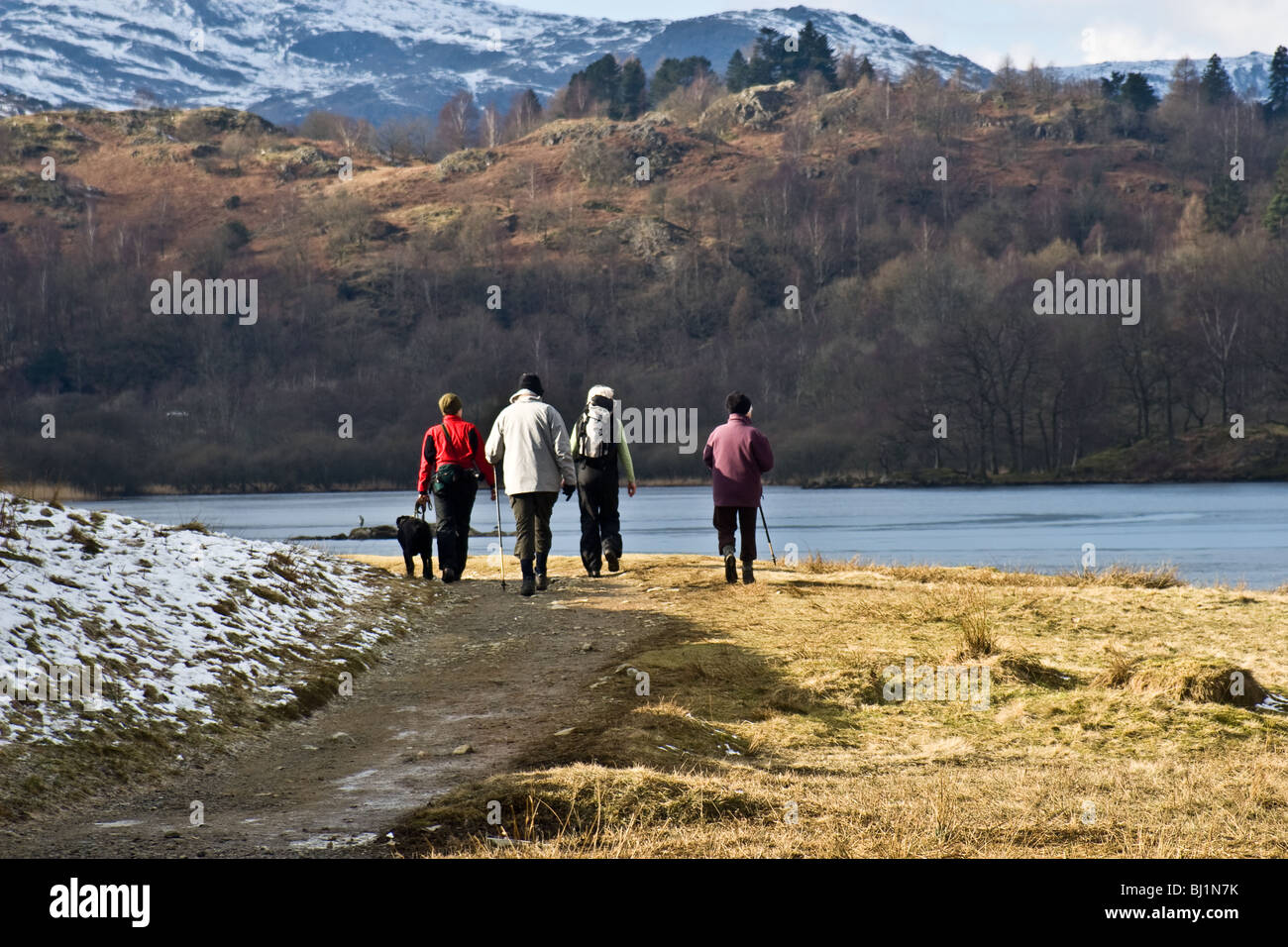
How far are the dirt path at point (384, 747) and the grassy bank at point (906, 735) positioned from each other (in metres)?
0.30

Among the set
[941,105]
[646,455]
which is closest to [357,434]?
[646,455]

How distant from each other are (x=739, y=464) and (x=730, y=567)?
1246mm

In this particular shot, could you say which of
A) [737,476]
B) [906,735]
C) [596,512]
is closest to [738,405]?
[737,476]

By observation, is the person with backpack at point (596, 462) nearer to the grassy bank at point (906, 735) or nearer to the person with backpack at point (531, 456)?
the grassy bank at point (906, 735)

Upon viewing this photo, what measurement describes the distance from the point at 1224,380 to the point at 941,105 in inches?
4039

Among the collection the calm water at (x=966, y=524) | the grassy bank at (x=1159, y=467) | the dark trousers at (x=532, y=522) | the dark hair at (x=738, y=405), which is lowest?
the calm water at (x=966, y=524)

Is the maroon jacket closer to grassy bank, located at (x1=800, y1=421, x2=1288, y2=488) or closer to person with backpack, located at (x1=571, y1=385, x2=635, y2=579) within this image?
person with backpack, located at (x1=571, y1=385, x2=635, y2=579)

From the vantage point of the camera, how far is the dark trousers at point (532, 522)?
14227mm

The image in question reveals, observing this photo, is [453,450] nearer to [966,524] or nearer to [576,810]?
[576,810]

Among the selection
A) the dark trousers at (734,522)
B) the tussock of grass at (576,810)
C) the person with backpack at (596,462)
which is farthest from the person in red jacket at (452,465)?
the tussock of grass at (576,810)

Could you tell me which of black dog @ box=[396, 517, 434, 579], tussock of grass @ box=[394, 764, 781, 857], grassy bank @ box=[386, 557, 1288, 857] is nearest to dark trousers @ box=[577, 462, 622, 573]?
grassy bank @ box=[386, 557, 1288, 857]

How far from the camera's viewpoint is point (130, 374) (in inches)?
5935

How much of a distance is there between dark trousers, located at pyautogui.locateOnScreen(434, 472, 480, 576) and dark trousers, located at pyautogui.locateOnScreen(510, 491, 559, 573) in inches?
35.1

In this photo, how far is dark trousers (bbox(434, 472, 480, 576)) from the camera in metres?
15.4
